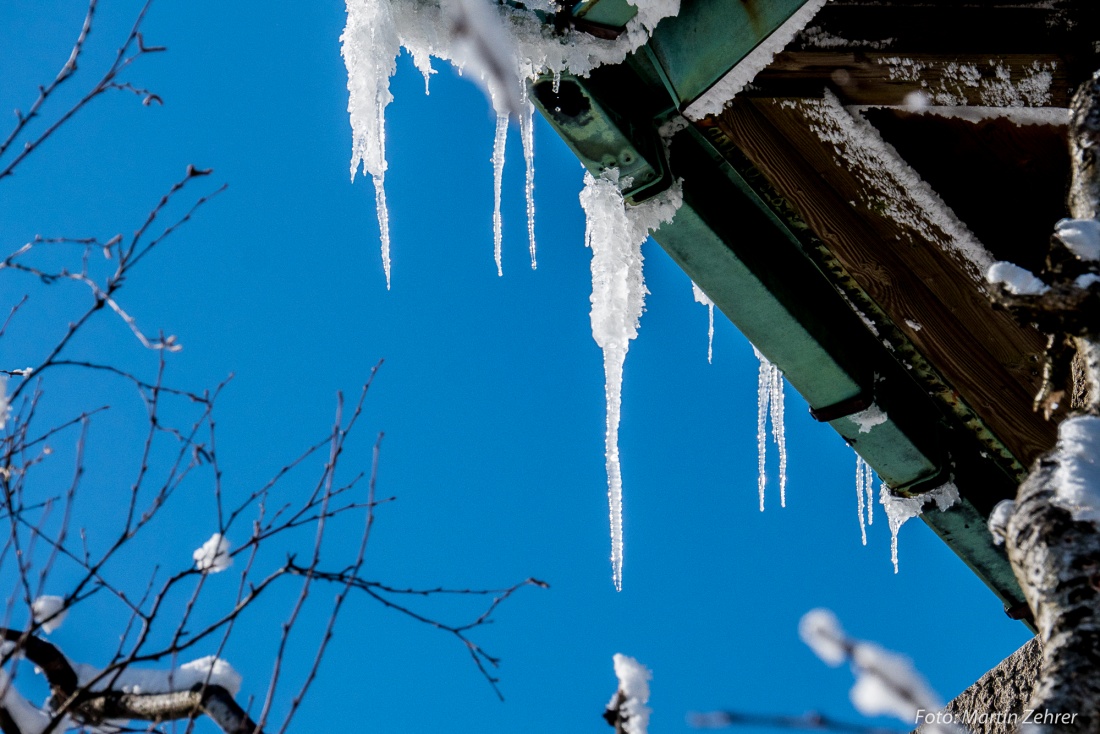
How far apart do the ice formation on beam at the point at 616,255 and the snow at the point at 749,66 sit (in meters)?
0.24

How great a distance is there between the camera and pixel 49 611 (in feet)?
7.03

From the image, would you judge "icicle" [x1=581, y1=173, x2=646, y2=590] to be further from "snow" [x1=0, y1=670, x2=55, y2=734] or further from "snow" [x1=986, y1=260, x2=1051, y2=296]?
"snow" [x1=0, y1=670, x2=55, y2=734]

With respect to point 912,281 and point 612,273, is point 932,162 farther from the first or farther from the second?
point 612,273

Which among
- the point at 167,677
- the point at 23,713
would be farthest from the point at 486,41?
the point at 23,713

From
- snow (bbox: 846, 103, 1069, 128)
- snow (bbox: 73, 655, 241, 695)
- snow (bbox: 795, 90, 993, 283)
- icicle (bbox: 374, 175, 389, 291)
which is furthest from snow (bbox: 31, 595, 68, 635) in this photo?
snow (bbox: 846, 103, 1069, 128)

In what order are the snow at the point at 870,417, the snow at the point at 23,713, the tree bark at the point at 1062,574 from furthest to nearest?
the snow at the point at 870,417, the snow at the point at 23,713, the tree bark at the point at 1062,574

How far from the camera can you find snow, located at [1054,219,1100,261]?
46.3 inches

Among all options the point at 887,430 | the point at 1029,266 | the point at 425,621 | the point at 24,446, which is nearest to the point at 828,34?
the point at 1029,266

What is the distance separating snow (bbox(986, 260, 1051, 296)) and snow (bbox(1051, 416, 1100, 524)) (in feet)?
0.66

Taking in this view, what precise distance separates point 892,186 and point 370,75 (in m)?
1.59

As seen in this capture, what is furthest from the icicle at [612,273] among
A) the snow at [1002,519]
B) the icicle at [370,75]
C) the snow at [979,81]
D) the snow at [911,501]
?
the snow at [1002,519]

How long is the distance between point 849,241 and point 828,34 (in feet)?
2.13

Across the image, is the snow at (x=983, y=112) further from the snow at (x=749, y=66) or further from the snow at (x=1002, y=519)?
the snow at (x=1002, y=519)

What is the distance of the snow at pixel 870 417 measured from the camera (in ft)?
8.58
